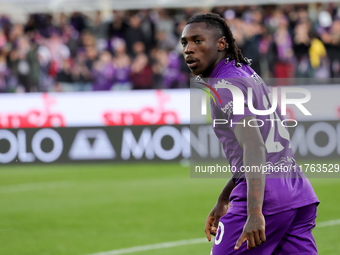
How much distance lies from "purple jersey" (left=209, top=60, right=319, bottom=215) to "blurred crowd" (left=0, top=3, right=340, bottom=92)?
12.4 meters

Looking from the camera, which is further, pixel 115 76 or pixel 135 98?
pixel 115 76

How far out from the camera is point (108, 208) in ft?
34.0

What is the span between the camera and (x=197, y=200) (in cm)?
1088

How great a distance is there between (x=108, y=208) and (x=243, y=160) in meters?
7.19

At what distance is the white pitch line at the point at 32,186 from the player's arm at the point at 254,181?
9707 millimetres

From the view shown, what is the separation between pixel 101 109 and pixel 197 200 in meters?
5.25

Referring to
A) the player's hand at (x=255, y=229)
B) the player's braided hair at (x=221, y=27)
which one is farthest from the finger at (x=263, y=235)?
the player's braided hair at (x=221, y=27)

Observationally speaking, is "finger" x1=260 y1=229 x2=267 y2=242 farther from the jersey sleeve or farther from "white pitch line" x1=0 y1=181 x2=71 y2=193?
"white pitch line" x1=0 y1=181 x2=71 y2=193

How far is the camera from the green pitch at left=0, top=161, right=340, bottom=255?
782cm

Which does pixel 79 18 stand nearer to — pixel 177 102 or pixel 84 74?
pixel 84 74

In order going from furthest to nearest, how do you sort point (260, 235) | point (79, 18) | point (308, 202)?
point (79, 18)
point (308, 202)
point (260, 235)

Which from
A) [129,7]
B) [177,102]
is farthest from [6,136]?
[129,7]

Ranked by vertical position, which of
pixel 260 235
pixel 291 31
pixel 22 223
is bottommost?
pixel 22 223

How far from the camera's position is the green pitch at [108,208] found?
7820 mm
